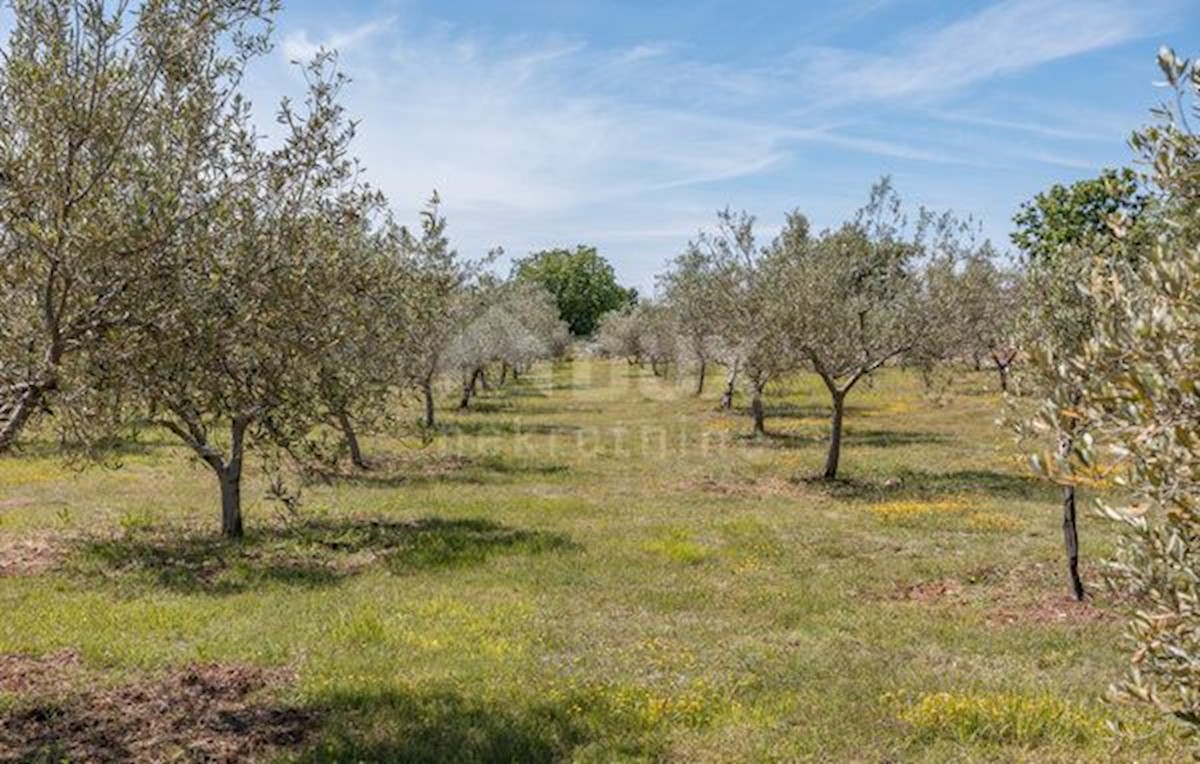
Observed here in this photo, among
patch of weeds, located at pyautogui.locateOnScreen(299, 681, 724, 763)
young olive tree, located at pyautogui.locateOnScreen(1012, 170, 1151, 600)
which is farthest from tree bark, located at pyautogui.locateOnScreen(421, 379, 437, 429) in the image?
patch of weeds, located at pyautogui.locateOnScreen(299, 681, 724, 763)

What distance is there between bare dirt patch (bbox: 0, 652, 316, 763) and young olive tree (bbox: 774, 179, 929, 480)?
25636 millimetres

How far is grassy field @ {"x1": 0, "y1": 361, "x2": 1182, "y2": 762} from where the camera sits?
12.5 metres

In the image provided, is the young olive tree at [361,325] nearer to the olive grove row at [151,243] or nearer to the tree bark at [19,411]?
the olive grove row at [151,243]

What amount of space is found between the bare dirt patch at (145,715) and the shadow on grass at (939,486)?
24123 millimetres

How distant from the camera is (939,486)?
3522cm

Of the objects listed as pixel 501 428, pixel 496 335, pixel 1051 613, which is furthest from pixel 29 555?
pixel 496 335

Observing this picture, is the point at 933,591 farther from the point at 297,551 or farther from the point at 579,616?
the point at 297,551

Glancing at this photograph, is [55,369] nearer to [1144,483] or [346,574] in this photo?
[1144,483]

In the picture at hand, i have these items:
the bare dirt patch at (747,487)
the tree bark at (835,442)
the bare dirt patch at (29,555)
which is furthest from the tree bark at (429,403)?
the bare dirt patch at (29,555)

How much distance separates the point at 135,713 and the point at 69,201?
7680 mm

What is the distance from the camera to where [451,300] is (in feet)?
176

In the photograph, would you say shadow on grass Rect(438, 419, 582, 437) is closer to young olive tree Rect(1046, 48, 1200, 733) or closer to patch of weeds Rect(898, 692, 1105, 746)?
patch of weeds Rect(898, 692, 1105, 746)

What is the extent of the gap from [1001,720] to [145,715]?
1210cm

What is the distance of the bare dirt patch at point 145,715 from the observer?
1184 centimetres
